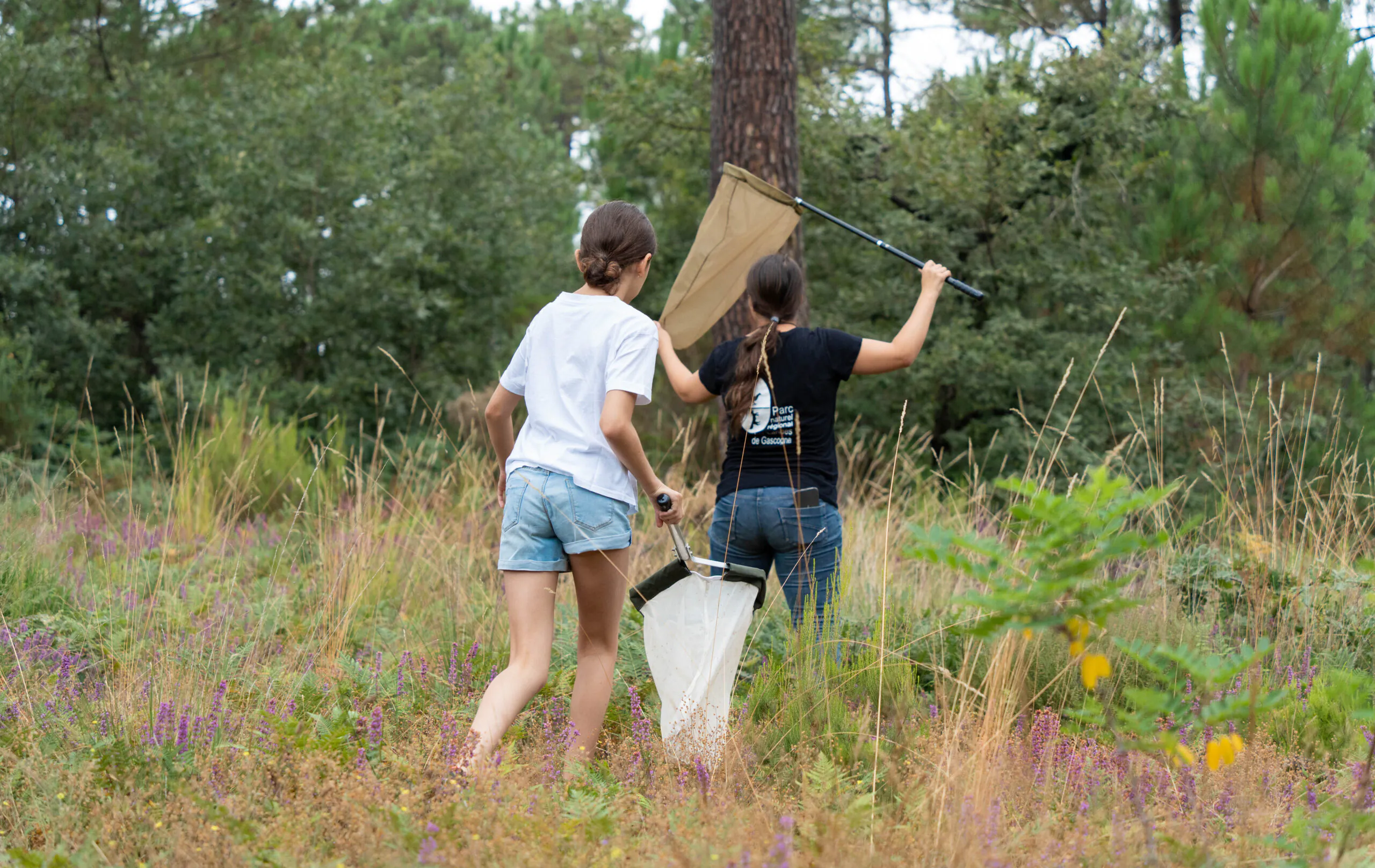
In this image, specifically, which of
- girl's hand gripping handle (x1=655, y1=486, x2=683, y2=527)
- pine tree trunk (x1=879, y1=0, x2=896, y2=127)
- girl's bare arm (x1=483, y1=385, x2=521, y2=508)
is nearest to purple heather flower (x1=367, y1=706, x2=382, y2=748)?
girl's bare arm (x1=483, y1=385, x2=521, y2=508)

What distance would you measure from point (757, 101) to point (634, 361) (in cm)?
398

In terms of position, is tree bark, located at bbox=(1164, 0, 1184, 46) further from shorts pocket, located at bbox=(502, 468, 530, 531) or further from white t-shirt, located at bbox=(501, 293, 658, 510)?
shorts pocket, located at bbox=(502, 468, 530, 531)

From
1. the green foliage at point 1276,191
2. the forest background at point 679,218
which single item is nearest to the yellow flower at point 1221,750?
the forest background at point 679,218

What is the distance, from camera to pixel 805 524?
3.38 m

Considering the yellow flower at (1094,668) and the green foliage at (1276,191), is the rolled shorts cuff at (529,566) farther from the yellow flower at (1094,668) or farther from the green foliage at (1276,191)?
the green foliage at (1276,191)

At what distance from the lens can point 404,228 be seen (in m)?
A: 11.1

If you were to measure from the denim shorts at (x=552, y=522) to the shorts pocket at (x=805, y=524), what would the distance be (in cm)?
72

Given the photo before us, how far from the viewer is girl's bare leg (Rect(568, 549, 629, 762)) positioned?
284 centimetres

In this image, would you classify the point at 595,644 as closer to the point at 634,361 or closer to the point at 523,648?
the point at 523,648

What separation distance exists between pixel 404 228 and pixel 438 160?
1.87 metres

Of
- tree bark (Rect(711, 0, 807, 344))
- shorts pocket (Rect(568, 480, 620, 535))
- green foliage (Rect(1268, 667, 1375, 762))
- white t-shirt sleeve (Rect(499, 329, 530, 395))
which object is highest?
tree bark (Rect(711, 0, 807, 344))

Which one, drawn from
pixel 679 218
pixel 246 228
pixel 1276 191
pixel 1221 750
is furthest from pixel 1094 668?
pixel 246 228

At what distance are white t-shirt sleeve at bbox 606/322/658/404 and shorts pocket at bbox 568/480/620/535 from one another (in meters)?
0.26

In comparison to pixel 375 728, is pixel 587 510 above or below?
above
